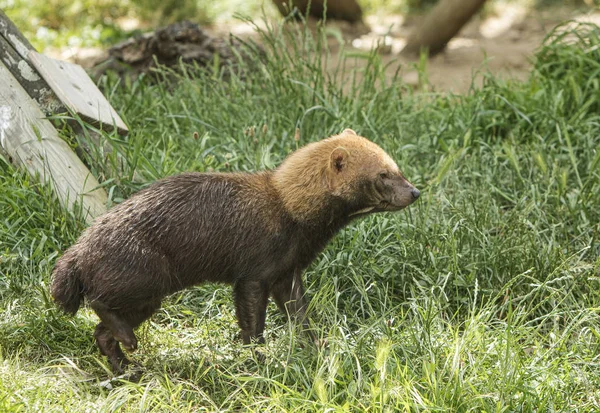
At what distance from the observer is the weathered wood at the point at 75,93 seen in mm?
5348

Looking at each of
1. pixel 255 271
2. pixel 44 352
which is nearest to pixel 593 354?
pixel 255 271

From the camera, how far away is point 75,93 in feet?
17.9

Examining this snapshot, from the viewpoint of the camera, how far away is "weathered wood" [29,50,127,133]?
535 centimetres

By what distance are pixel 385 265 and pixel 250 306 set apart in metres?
1.03

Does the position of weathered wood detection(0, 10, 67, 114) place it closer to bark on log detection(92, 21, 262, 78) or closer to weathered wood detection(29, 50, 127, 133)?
weathered wood detection(29, 50, 127, 133)

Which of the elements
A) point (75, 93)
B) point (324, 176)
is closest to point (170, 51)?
point (75, 93)

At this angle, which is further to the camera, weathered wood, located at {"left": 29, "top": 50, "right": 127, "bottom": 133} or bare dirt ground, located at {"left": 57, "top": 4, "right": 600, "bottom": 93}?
bare dirt ground, located at {"left": 57, "top": 4, "right": 600, "bottom": 93}

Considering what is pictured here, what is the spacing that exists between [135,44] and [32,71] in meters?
2.18

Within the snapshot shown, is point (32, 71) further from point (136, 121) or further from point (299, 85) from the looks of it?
point (299, 85)

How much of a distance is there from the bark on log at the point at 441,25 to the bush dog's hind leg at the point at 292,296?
4.60 meters

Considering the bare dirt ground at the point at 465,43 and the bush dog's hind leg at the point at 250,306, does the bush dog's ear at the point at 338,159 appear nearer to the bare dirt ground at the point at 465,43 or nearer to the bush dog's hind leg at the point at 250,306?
the bush dog's hind leg at the point at 250,306

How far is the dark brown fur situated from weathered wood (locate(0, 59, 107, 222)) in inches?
35.4

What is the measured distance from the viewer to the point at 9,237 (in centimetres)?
507

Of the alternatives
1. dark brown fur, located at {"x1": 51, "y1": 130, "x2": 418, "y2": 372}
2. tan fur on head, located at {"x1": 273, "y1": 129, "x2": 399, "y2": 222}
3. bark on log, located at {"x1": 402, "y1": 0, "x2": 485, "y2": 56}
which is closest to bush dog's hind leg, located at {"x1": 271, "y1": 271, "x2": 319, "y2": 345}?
dark brown fur, located at {"x1": 51, "y1": 130, "x2": 418, "y2": 372}
